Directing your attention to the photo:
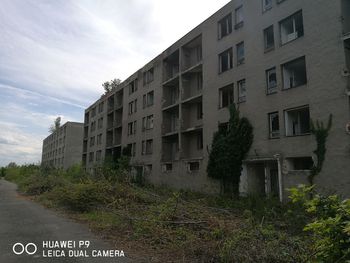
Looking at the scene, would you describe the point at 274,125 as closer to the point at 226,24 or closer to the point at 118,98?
the point at 226,24

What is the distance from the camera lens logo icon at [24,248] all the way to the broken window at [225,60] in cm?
1914

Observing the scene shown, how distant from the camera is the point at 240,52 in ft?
76.6

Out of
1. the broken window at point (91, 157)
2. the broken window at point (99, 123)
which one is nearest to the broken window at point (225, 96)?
the broken window at point (99, 123)

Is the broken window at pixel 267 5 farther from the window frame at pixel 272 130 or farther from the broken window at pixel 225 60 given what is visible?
the window frame at pixel 272 130

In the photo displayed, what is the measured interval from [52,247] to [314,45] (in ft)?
53.0

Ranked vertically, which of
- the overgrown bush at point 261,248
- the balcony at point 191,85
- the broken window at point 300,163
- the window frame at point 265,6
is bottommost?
the overgrown bush at point 261,248

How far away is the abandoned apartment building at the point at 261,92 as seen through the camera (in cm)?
1642

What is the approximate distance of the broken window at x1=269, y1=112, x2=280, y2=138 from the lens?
19.4 m

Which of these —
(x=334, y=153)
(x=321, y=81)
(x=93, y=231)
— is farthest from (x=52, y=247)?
(x=321, y=81)

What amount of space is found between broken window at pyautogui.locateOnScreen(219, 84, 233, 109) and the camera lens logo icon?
18214 millimetres

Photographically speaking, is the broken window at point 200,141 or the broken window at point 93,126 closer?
the broken window at point 200,141

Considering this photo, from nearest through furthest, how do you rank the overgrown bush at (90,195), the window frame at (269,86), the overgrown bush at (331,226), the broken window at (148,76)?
the overgrown bush at (331,226) → the overgrown bush at (90,195) → the window frame at (269,86) → the broken window at (148,76)

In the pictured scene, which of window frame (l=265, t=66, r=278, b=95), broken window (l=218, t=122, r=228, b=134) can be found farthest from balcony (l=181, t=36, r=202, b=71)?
window frame (l=265, t=66, r=278, b=95)

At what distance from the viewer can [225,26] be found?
1003 inches
